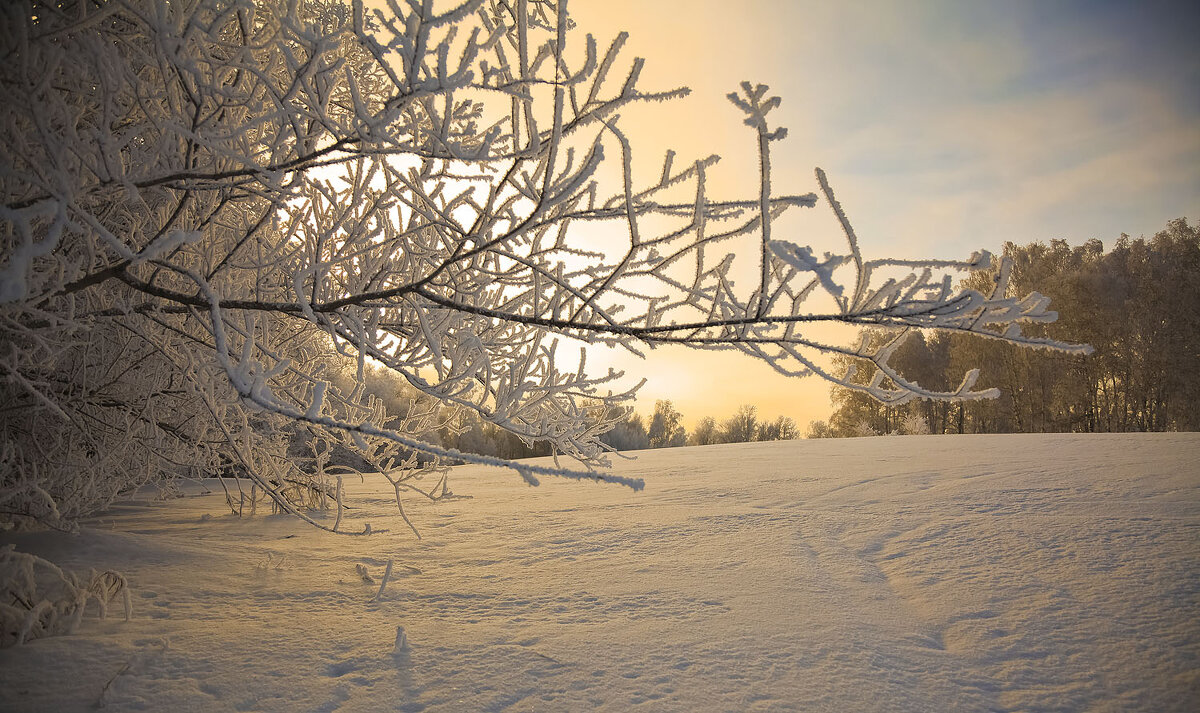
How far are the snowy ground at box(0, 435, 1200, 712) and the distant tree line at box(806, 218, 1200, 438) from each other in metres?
15.6

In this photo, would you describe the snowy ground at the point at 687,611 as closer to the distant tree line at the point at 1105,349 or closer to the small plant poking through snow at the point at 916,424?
the distant tree line at the point at 1105,349

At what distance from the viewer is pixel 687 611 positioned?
1.80m

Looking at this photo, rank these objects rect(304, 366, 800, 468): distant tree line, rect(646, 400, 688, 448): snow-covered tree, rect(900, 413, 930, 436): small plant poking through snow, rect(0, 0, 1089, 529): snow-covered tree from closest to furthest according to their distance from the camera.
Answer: rect(0, 0, 1089, 529): snow-covered tree < rect(304, 366, 800, 468): distant tree line < rect(646, 400, 688, 448): snow-covered tree < rect(900, 413, 930, 436): small plant poking through snow

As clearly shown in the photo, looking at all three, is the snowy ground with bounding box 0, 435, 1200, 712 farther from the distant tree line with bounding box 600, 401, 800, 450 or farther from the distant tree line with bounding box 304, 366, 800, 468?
the distant tree line with bounding box 600, 401, 800, 450

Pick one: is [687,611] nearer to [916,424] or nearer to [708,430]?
[708,430]

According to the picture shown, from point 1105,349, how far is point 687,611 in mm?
22328

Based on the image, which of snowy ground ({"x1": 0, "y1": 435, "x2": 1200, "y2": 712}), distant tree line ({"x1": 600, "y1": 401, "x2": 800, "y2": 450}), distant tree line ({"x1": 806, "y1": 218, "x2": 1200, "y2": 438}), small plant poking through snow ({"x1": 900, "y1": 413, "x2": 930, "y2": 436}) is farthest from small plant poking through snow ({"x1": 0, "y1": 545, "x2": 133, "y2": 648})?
small plant poking through snow ({"x1": 900, "y1": 413, "x2": 930, "y2": 436})

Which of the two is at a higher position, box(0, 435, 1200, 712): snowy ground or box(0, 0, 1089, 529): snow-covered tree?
box(0, 0, 1089, 529): snow-covered tree

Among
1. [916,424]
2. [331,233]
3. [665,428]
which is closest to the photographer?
[331,233]

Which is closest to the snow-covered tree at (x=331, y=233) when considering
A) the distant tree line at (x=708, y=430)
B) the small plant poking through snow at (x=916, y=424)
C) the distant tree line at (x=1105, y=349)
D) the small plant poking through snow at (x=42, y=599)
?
the small plant poking through snow at (x=42, y=599)

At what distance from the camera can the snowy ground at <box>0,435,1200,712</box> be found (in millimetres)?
1386

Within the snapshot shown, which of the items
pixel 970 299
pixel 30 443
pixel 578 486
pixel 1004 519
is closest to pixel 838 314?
pixel 970 299

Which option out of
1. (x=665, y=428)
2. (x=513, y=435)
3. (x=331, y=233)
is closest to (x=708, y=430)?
(x=665, y=428)

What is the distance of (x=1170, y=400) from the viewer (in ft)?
57.8
